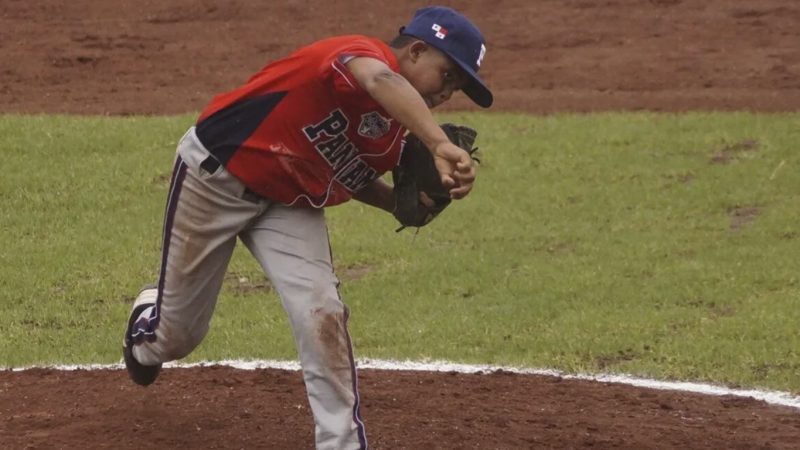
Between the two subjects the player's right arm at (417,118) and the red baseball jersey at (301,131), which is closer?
the player's right arm at (417,118)

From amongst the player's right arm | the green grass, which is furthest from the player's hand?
the green grass

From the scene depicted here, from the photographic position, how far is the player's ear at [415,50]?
496 cm

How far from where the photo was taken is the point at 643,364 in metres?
7.41

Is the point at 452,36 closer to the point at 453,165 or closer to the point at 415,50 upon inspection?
the point at 415,50

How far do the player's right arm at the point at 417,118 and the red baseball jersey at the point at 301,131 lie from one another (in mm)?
227

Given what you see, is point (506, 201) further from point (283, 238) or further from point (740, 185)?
point (283, 238)

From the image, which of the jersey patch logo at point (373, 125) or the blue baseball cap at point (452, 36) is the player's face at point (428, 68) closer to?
the blue baseball cap at point (452, 36)

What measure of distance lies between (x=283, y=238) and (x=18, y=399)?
1.76m

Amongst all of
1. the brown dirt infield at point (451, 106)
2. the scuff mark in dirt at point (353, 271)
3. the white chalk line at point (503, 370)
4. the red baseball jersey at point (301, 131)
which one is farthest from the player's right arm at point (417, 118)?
the scuff mark in dirt at point (353, 271)

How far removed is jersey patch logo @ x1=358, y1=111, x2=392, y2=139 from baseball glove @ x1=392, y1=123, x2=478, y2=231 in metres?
0.24

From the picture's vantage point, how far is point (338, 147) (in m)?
5.02

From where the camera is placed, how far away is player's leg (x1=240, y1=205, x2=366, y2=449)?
4.93m

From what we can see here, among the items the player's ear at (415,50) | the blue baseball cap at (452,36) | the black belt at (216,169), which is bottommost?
→ the black belt at (216,169)

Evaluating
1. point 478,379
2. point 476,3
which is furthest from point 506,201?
point 476,3
